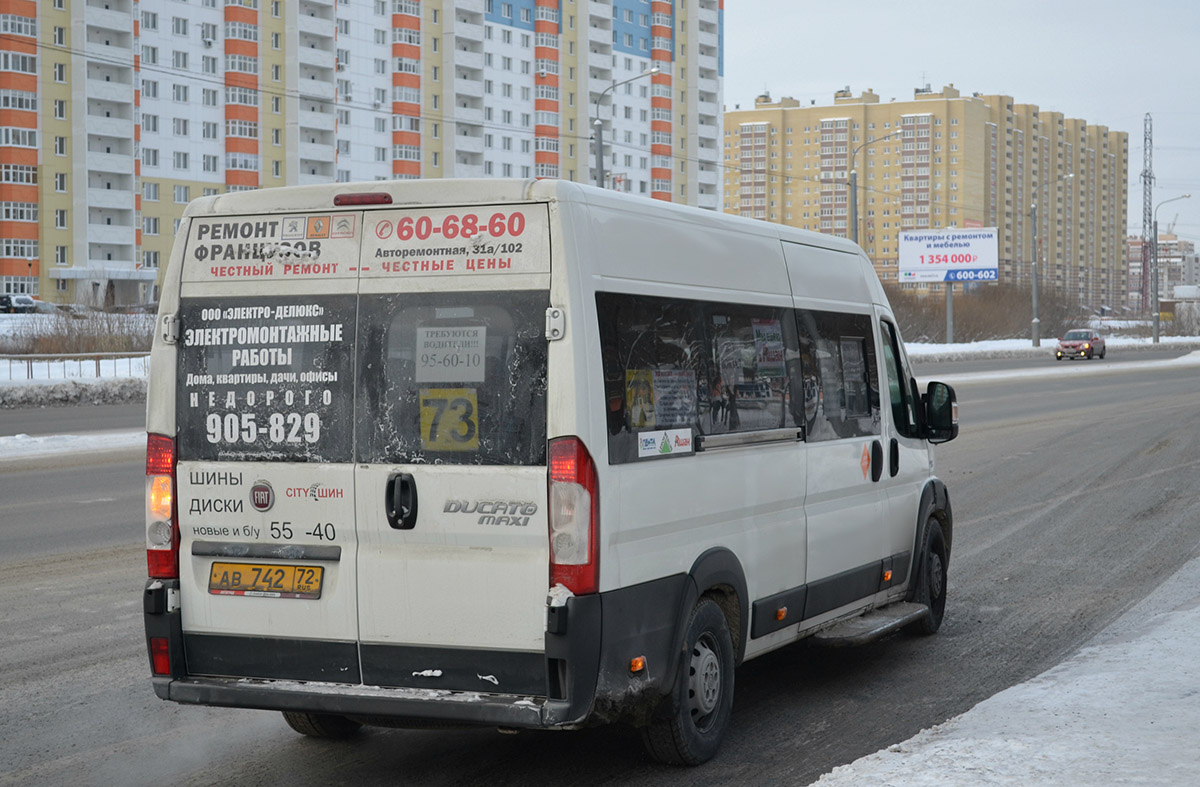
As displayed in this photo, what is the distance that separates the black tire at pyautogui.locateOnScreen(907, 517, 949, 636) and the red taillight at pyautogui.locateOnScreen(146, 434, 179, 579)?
423 centimetres

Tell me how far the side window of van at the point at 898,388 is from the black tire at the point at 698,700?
2.30 m

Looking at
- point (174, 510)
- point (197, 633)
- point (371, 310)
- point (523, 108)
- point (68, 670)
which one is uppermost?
point (523, 108)

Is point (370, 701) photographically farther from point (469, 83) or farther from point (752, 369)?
point (469, 83)

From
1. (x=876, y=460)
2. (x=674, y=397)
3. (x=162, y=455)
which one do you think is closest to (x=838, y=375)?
(x=876, y=460)

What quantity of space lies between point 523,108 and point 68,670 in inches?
4591

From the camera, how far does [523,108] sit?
12056 cm

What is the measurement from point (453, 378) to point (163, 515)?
1.30 m

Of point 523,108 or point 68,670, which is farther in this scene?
point 523,108

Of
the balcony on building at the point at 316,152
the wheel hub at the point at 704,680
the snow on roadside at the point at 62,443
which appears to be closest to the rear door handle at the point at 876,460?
the wheel hub at the point at 704,680

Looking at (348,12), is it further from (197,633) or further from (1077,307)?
(197,633)

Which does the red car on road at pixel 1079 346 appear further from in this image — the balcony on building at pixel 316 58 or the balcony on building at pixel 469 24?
the balcony on building at pixel 469 24

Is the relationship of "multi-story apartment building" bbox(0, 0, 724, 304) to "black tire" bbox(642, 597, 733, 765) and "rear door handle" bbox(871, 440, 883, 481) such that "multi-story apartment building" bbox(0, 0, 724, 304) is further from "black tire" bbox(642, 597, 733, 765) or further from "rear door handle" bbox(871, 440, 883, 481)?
"black tire" bbox(642, 597, 733, 765)

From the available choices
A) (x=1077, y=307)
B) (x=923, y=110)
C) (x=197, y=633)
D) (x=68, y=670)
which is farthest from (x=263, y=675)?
(x=923, y=110)

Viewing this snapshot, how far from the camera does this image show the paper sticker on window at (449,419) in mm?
4938
